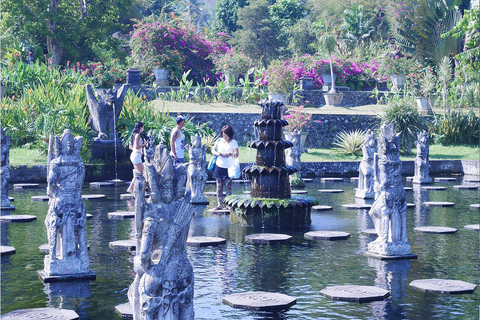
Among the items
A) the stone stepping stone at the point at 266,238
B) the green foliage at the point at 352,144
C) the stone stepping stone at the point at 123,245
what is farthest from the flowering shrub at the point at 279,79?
the stone stepping stone at the point at 123,245

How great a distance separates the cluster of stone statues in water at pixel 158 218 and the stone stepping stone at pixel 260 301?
1262 mm

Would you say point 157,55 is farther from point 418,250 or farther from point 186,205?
point 186,205

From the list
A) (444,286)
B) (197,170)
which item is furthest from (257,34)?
(444,286)

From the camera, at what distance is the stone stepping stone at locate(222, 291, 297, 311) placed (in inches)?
289

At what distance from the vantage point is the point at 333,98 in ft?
116

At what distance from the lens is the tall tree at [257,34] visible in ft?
188

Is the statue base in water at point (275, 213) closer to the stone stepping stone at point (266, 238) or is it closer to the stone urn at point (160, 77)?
the stone stepping stone at point (266, 238)

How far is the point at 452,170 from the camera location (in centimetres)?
2561

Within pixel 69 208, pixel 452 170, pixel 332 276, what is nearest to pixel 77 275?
pixel 69 208

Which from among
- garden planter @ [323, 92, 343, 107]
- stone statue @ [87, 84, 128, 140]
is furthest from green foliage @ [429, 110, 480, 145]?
stone statue @ [87, 84, 128, 140]

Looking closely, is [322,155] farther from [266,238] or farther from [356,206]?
[266,238]

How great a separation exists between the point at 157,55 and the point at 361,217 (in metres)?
24.2

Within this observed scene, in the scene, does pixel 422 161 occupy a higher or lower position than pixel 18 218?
higher

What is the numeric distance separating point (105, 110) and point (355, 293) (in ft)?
53.9
